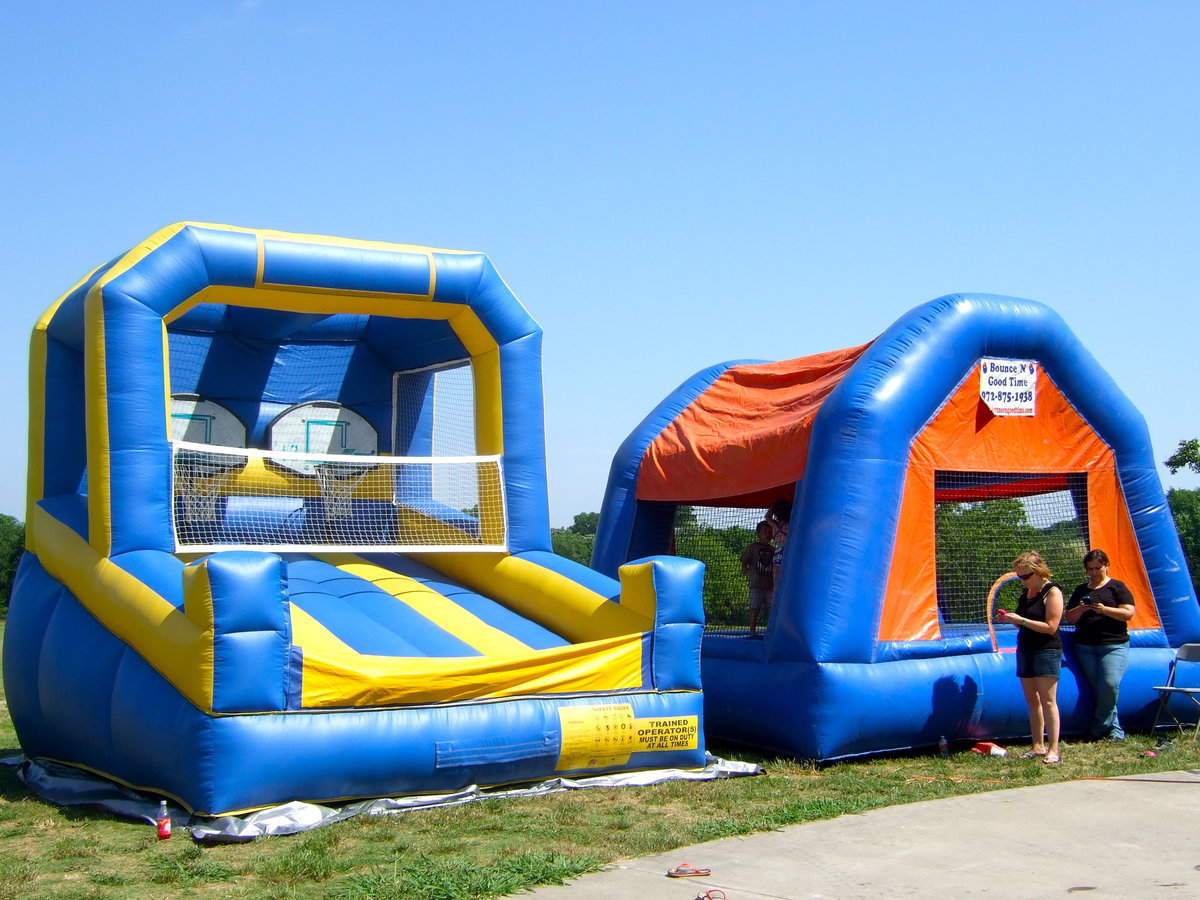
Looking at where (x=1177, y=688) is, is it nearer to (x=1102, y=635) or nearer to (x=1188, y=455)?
(x=1102, y=635)

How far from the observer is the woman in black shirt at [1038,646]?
683 centimetres

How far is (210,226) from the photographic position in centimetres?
690

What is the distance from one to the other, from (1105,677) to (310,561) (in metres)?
4.86

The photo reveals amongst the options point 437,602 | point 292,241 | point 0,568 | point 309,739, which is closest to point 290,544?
point 437,602

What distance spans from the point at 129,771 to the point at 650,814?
2449 mm

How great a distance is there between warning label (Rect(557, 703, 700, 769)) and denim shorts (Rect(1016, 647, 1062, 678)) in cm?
204

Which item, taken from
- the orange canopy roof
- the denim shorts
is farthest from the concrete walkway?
the orange canopy roof

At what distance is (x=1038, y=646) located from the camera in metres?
6.88

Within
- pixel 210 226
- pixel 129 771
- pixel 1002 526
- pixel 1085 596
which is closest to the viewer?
pixel 129 771

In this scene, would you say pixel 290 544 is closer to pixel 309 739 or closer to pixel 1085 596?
pixel 309 739

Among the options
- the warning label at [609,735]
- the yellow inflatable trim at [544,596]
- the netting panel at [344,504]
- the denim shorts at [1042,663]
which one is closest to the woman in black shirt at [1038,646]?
the denim shorts at [1042,663]

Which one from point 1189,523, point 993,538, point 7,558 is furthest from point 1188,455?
point 7,558

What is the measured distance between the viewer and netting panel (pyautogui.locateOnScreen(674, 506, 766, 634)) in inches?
355

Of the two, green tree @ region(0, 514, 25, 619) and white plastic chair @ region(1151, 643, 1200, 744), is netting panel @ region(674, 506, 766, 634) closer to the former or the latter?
white plastic chair @ region(1151, 643, 1200, 744)
